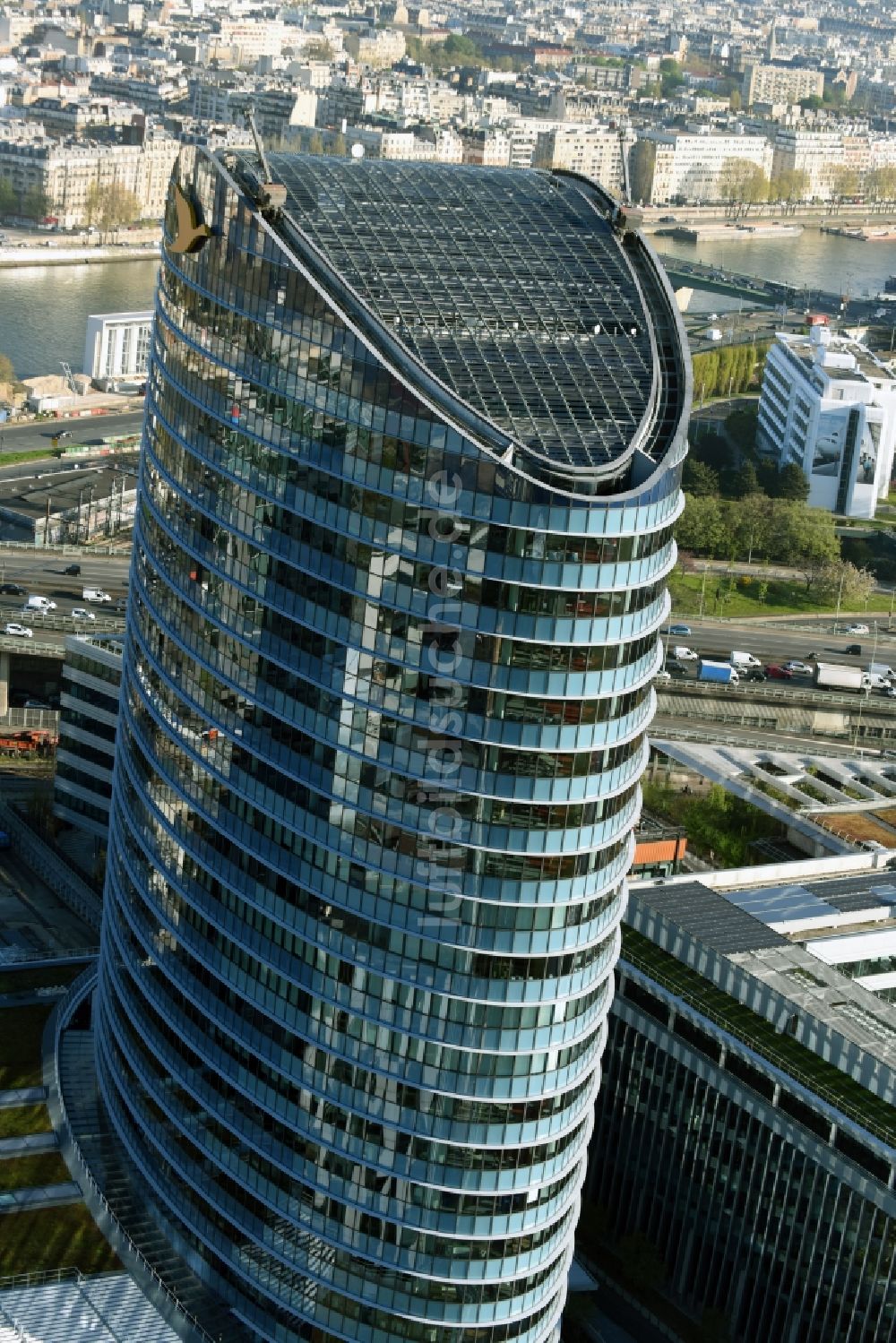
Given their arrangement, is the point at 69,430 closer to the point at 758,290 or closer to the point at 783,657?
the point at 783,657

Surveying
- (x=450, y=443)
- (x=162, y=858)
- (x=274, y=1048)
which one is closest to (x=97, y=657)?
(x=162, y=858)

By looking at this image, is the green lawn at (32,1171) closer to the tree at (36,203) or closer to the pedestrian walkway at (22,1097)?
the pedestrian walkway at (22,1097)

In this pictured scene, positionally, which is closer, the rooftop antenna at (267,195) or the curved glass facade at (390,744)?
the curved glass facade at (390,744)

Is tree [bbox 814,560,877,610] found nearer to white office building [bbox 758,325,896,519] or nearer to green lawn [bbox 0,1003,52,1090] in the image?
white office building [bbox 758,325,896,519]

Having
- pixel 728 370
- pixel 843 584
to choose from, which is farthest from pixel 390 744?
pixel 728 370

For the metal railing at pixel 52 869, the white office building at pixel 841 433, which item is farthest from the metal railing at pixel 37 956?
the white office building at pixel 841 433
